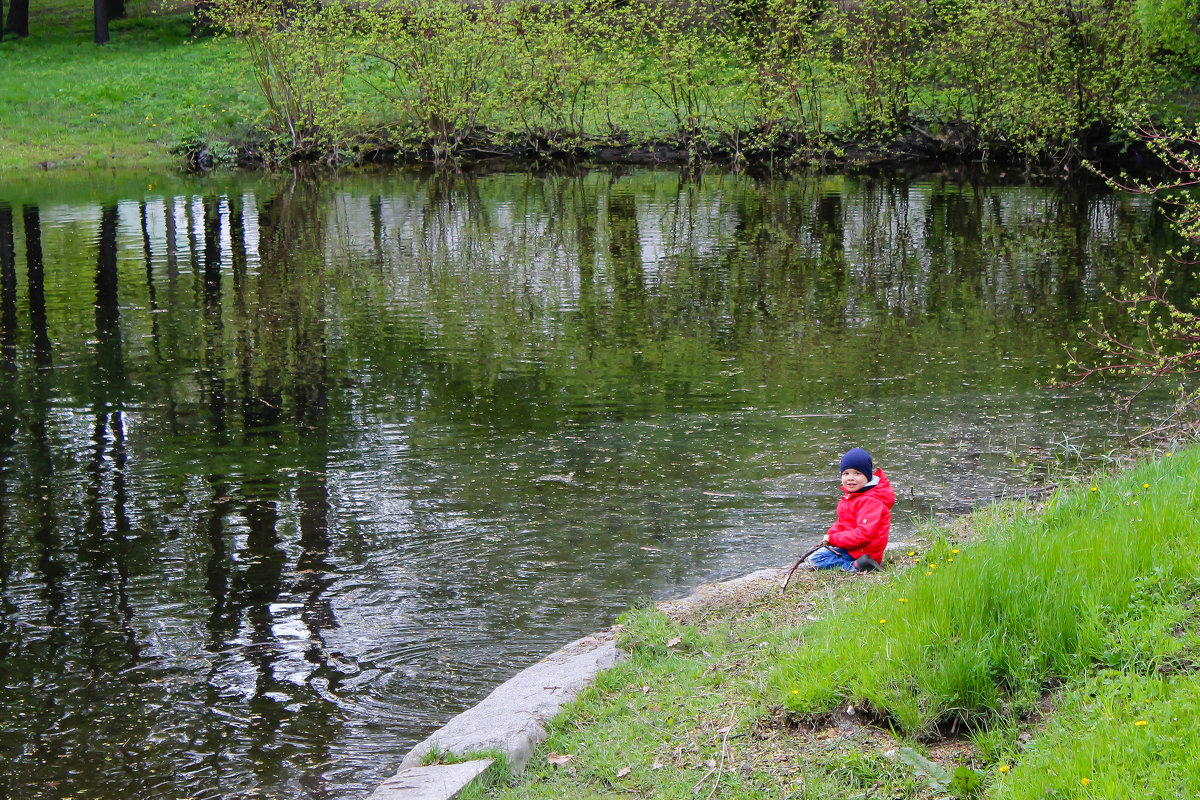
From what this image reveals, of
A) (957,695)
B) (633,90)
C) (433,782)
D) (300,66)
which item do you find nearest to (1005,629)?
(957,695)

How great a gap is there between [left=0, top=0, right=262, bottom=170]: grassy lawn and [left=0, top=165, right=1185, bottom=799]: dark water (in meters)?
17.4

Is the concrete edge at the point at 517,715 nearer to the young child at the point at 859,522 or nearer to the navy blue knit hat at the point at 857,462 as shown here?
the young child at the point at 859,522

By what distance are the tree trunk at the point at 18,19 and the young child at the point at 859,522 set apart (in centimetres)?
5443

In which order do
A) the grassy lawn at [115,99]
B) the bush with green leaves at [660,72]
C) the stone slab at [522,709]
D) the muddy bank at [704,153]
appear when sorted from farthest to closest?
1. the grassy lawn at [115,99]
2. the muddy bank at [704,153]
3. the bush with green leaves at [660,72]
4. the stone slab at [522,709]

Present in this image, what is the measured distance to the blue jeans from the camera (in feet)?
21.7

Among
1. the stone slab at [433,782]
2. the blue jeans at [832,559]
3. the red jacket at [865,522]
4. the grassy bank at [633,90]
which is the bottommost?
the stone slab at [433,782]

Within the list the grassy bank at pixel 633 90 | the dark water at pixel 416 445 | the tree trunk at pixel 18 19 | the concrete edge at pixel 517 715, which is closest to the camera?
the concrete edge at pixel 517 715

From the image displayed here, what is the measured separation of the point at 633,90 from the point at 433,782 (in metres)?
35.7

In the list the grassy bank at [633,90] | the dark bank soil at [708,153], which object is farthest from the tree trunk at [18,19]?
the dark bank soil at [708,153]

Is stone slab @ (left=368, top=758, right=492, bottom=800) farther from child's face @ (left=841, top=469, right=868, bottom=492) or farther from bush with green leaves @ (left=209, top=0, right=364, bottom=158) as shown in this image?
bush with green leaves @ (left=209, top=0, right=364, bottom=158)

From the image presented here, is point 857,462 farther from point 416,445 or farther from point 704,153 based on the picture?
point 704,153

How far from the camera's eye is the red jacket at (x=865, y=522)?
21.4 ft

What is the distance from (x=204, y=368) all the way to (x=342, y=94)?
2704cm

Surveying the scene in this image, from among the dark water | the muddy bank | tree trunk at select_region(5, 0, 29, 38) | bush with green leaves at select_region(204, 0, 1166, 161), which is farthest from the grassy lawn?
the dark water
